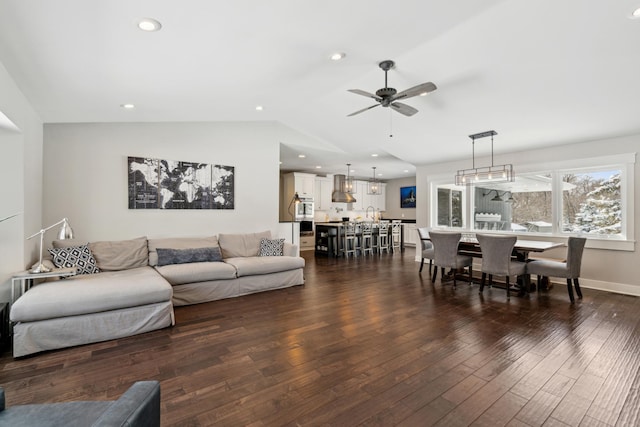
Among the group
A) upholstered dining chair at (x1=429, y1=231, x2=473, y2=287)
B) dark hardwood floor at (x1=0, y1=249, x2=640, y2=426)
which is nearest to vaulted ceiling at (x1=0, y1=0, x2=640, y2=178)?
upholstered dining chair at (x1=429, y1=231, x2=473, y2=287)

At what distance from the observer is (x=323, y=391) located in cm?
212

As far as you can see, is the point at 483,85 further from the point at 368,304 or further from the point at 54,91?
the point at 54,91

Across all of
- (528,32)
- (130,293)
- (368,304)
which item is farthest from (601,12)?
(130,293)

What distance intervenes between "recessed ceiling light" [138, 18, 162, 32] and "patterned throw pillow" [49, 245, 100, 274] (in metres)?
3.02

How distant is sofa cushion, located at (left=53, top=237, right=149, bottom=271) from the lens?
407cm

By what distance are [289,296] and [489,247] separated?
123 inches

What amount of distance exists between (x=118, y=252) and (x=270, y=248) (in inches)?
87.5

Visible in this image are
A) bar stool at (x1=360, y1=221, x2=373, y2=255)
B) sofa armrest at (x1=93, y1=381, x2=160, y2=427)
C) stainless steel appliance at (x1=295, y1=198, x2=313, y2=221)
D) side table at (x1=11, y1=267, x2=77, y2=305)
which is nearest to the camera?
sofa armrest at (x1=93, y1=381, x2=160, y2=427)

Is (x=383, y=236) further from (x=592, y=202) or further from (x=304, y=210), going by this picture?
(x=592, y=202)

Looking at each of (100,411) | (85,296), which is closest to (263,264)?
(85,296)

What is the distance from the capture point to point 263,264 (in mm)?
4715

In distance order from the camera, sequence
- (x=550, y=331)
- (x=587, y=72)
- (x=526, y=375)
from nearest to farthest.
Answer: (x=526, y=375), (x=550, y=331), (x=587, y=72)

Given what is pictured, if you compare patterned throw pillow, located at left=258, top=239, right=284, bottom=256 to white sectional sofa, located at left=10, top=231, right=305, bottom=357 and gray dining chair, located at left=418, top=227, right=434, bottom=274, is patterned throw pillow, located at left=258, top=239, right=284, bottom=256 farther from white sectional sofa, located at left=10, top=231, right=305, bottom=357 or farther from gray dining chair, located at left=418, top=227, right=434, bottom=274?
gray dining chair, located at left=418, top=227, right=434, bottom=274

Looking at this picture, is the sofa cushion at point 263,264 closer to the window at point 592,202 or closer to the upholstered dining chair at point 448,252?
the upholstered dining chair at point 448,252
